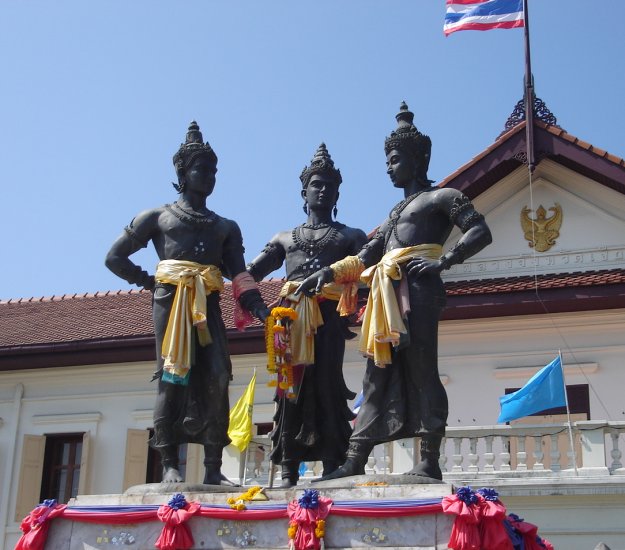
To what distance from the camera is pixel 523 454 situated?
1588 centimetres

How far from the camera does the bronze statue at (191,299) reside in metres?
7.65

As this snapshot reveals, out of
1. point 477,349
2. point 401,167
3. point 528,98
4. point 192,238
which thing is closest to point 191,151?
point 192,238

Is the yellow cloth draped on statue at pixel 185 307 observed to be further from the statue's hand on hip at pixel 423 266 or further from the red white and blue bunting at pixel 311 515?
the statue's hand on hip at pixel 423 266

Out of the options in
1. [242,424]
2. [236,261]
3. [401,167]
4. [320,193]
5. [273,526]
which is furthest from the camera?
[242,424]

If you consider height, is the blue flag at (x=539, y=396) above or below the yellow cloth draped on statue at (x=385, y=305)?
above

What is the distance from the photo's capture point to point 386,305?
7.25 m

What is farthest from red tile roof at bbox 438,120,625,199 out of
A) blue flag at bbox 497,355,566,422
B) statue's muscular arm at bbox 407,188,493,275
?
statue's muscular arm at bbox 407,188,493,275

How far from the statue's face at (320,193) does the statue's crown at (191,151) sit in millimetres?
725

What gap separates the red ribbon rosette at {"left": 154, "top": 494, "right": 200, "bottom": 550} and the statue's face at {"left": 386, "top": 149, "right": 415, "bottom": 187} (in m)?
2.63

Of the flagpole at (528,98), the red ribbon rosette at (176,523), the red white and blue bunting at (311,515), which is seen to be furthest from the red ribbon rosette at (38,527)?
the flagpole at (528,98)

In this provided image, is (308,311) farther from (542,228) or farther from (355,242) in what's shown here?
(542,228)

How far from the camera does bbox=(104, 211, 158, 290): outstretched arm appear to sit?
8086mm

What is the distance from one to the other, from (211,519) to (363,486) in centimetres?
90

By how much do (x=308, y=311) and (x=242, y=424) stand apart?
974 cm
